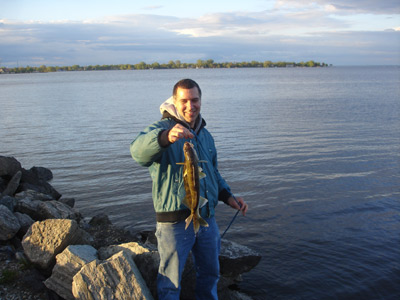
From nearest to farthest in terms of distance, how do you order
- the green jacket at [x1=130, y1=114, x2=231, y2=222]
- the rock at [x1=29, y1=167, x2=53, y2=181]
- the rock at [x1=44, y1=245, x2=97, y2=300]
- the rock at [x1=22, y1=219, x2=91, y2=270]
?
the green jacket at [x1=130, y1=114, x2=231, y2=222] → the rock at [x1=44, y1=245, x2=97, y2=300] → the rock at [x1=22, y1=219, x2=91, y2=270] → the rock at [x1=29, y1=167, x2=53, y2=181]

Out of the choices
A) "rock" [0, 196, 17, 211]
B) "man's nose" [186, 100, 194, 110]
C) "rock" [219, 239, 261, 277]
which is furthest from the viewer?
"rock" [0, 196, 17, 211]

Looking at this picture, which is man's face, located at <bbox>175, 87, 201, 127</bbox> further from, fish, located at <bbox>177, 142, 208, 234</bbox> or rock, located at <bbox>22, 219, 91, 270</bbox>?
rock, located at <bbox>22, 219, 91, 270</bbox>

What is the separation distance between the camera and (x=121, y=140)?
78.8 ft

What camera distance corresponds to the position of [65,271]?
5.98 metres

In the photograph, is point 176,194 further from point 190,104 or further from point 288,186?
point 288,186

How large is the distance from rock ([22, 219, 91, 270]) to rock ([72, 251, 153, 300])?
142 centimetres

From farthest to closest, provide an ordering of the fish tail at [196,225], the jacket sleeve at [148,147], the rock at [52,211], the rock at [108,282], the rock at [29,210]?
the rock at [29,210], the rock at [52,211], the rock at [108,282], the fish tail at [196,225], the jacket sleeve at [148,147]

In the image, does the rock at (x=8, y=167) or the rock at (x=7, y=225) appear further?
the rock at (x=8, y=167)

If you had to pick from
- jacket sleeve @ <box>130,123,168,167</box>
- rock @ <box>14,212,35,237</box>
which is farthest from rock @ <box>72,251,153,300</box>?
rock @ <box>14,212,35,237</box>

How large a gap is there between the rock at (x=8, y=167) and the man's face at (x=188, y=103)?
37.8 ft

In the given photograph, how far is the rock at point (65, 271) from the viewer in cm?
591

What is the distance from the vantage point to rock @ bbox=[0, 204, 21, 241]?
7801 millimetres

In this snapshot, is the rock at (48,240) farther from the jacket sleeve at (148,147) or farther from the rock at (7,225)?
the jacket sleeve at (148,147)

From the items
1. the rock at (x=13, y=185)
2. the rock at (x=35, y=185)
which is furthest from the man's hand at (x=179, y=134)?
the rock at (x=35, y=185)
